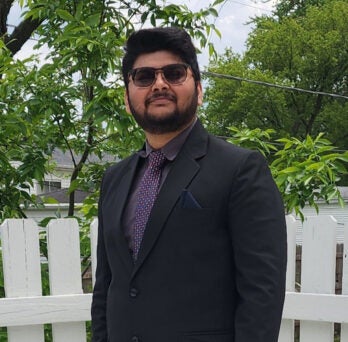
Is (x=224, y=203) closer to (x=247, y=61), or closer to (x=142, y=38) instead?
(x=142, y=38)

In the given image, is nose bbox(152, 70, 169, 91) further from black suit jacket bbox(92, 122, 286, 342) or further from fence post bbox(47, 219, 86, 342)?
fence post bbox(47, 219, 86, 342)

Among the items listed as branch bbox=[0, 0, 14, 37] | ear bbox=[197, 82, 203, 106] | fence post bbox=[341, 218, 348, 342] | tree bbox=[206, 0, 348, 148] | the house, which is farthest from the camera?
tree bbox=[206, 0, 348, 148]

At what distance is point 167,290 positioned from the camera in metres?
1.29

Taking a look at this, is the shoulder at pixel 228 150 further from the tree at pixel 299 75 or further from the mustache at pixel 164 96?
the tree at pixel 299 75

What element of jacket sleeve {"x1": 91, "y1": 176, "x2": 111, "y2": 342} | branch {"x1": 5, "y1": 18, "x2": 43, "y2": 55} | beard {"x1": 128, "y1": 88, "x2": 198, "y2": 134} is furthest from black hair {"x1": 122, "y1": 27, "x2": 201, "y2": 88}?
Result: branch {"x1": 5, "y1": 18, "x2": 43, "y2": 55}

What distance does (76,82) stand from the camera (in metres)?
2.57

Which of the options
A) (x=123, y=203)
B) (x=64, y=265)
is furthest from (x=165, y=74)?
(x=64, y=265)

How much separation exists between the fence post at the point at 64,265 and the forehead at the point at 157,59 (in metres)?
0.97

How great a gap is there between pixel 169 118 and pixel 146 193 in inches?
9.1

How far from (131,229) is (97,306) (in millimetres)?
405

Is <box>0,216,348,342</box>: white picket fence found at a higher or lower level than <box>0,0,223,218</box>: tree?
lower

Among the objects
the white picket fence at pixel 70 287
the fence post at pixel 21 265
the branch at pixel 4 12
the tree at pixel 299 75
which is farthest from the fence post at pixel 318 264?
A: the tree at pixel 299 75

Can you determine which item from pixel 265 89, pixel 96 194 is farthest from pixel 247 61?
pixel 96 194

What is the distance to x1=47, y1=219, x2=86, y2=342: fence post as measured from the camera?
6.96ft
